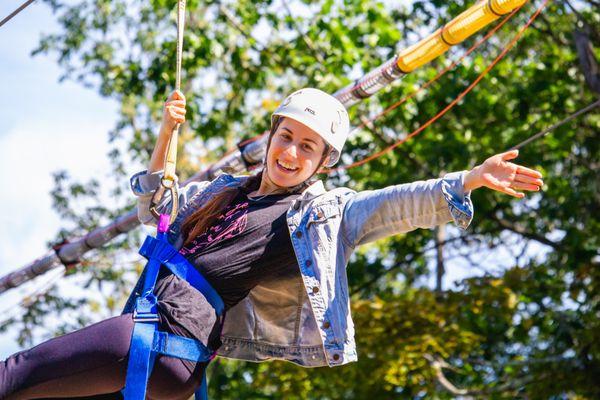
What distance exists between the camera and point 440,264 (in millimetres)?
11039

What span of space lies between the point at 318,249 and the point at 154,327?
1.68ft

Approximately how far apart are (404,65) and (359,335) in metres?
4.26

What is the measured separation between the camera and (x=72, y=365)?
268cm

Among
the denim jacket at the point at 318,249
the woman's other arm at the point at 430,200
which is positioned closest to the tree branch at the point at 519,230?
the denim jacket at the point at 318,249

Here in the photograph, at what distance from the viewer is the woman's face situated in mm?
3000

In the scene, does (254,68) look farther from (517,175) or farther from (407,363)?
(517,175)

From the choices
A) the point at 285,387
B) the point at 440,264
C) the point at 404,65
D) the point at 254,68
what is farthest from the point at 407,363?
the point at 404,65

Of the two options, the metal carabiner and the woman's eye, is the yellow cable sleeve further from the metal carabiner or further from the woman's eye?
the metal carabiner

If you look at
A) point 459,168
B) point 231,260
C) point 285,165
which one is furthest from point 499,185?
point 459,168

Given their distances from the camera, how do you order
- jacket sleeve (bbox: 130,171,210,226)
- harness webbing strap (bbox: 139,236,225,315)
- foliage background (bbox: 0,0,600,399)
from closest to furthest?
harness webbing strap (bbox: 139,236,225,315), jacket sleeve (bbox: 130,171,210,226), foliage background (bbox: 0,0,600,399)

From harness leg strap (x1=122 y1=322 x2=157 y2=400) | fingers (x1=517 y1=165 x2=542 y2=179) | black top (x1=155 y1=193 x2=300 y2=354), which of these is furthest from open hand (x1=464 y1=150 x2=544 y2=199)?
harness leg strap (x1=122 y1=322 x2=157 y2=400)

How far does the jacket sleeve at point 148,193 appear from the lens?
10.2ft

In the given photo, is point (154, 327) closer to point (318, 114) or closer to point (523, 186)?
point (318, 114)

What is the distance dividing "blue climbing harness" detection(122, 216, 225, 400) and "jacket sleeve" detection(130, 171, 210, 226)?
207 mm
